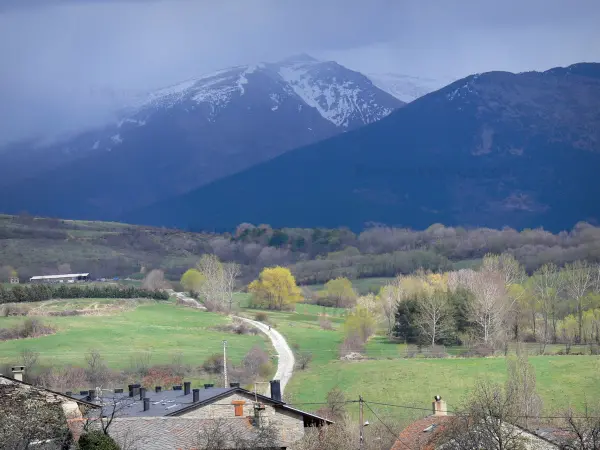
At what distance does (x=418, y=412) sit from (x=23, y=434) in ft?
138

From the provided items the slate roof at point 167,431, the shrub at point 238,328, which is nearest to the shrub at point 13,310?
the shrub at point 238,328

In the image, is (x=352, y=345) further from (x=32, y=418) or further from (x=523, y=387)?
(x=32, y=418)

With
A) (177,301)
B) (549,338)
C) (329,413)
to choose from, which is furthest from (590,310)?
(329,413)

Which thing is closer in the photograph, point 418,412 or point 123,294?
point 418,412

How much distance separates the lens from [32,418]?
43.9m

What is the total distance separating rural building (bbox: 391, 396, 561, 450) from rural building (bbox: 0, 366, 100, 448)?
1452 cm

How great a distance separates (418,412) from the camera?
80.1 m

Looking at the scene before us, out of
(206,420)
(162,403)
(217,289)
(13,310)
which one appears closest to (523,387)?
(162,403)

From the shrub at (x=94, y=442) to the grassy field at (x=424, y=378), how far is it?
137 ft

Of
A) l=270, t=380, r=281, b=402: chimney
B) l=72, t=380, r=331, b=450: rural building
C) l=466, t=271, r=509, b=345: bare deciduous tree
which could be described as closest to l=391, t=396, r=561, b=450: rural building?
l=72, t=380, r=331, b=450: rural building

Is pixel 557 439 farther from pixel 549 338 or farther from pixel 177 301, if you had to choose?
pixel 177 301

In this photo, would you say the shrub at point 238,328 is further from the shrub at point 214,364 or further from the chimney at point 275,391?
the chimney at point 275,391

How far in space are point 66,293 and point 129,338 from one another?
31.0 metres

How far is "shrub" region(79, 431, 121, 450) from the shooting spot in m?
40.2
